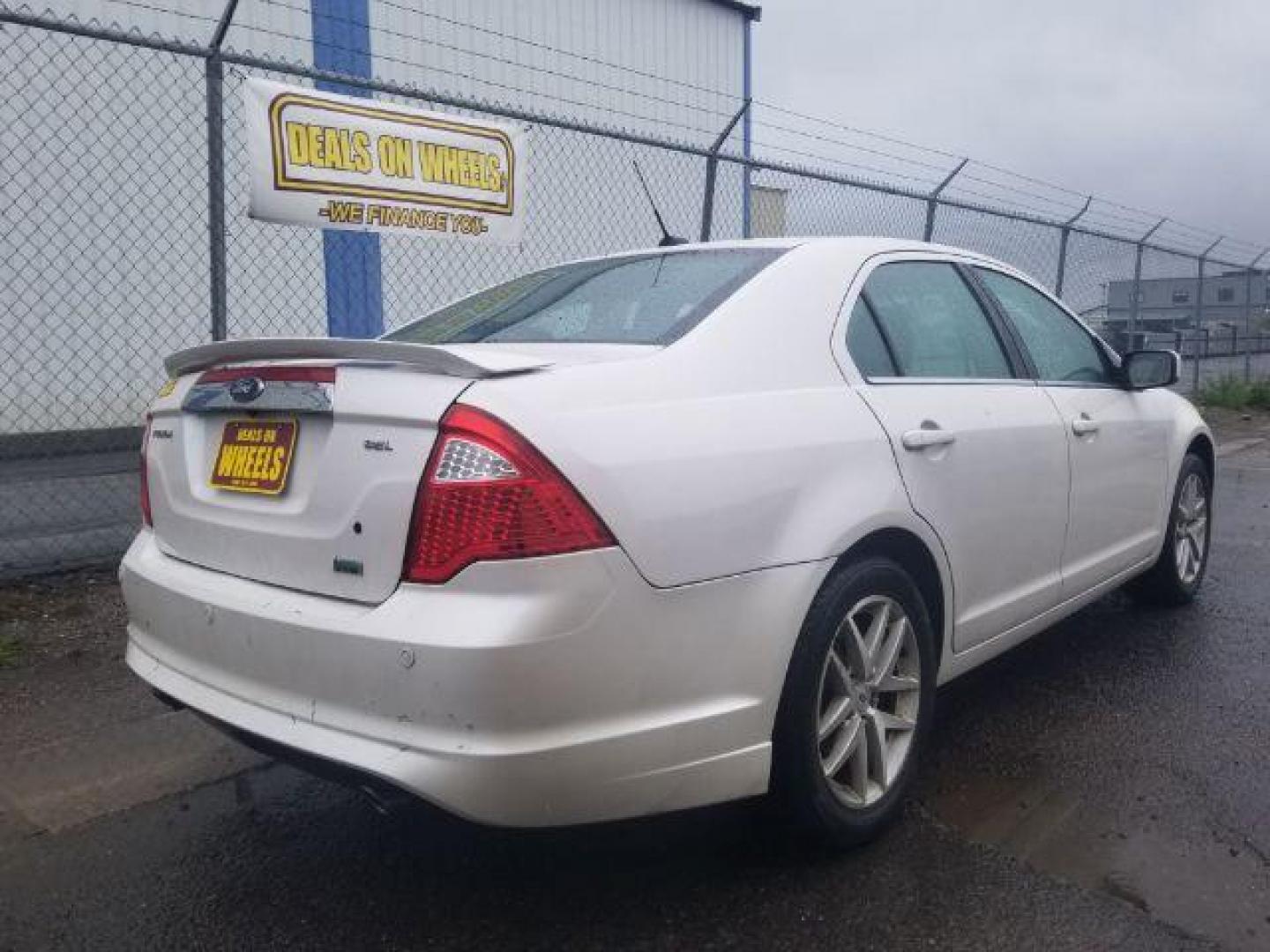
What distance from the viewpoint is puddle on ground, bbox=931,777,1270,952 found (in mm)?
2340

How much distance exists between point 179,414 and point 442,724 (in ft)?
3.83

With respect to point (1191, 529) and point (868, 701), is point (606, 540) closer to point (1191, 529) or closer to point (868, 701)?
point (868, 701)

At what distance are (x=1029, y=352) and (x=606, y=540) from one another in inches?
86.5

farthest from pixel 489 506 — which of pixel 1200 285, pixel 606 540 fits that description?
pixel 1200 285

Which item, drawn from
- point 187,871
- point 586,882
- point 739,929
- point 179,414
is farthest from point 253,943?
point 179,414

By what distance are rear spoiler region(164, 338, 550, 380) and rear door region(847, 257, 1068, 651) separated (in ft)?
3.41

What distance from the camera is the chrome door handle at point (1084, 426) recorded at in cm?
359

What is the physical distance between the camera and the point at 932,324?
3234 millimetres

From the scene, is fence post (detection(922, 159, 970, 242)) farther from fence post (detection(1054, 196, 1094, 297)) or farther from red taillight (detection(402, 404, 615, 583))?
red taillight (detection(402, 404, 615, 583))

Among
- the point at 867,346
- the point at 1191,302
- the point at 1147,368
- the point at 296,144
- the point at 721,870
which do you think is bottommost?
the point at 721,870

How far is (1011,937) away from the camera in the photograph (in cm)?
225

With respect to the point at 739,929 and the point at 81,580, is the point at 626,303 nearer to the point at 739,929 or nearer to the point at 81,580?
the point at 739,929

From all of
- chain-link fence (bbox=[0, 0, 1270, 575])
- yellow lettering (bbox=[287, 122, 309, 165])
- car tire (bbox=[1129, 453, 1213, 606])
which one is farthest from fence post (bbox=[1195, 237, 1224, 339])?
yellow lettering (bbox=[287, 122, 309, 165])

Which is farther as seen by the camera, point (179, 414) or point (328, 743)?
point (179, 414)
